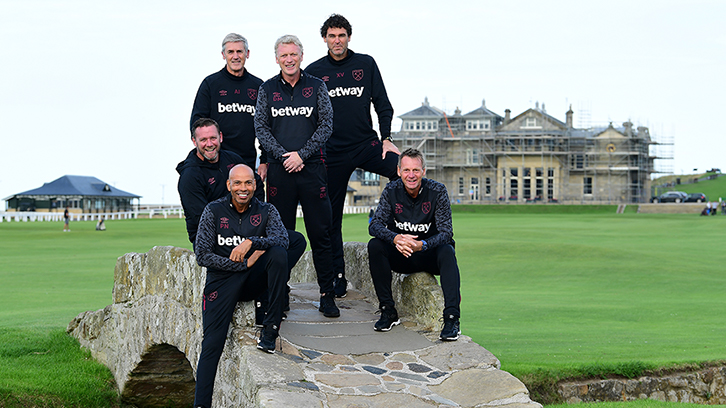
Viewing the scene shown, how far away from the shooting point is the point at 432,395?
5.64 metres

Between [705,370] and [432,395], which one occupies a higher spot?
[432,395]

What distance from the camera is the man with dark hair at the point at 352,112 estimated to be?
7.43 metres

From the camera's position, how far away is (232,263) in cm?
590

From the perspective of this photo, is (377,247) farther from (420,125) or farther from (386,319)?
(420,125)

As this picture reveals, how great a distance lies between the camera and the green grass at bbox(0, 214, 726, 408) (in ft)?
30.8

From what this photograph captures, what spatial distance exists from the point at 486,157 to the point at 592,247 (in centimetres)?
5156

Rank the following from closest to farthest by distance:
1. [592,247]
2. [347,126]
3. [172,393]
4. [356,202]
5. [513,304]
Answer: [347,126] < [172,393] < [513,304] < [592,247] < [356,202]

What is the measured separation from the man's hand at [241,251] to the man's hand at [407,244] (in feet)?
5.04

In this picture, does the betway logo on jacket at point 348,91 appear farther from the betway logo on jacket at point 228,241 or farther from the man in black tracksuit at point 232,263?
the betway logo on jacket at point 228,241

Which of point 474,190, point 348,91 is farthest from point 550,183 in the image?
point 348,91

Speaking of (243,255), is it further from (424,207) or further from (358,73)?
(358,73)

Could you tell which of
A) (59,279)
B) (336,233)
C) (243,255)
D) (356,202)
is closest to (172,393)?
(336,233)

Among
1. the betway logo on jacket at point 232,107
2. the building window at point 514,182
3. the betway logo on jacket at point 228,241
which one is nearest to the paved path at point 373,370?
the betway logo on jacket at point 228,241

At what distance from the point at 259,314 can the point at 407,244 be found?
156cm
